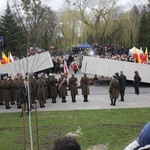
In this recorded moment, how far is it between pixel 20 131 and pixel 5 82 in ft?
16.5

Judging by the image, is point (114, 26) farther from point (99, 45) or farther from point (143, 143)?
point (143, 143)

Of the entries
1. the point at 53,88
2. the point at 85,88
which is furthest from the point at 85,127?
the point at 53,88

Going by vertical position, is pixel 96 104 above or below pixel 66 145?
below

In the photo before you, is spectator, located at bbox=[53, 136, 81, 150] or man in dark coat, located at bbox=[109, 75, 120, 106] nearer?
spectator, located at bbox=[53, 136, 81, 150]

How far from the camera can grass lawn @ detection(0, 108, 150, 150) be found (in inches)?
409

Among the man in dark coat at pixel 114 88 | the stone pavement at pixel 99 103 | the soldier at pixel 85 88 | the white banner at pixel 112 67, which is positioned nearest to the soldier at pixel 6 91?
the stone pavement at pixel 99 103

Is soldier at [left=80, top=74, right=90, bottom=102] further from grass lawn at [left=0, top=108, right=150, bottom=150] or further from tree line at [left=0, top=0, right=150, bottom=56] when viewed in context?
tree line at [left=0, top=0, right=150, bottom=56]

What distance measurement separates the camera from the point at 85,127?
39.6 ft

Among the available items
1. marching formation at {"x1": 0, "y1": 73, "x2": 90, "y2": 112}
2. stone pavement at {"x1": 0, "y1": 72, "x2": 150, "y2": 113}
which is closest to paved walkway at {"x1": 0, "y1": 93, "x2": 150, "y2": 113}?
stone pavement at {"x1": 0, "y1": 72, "x2": 150, "y2": 113}

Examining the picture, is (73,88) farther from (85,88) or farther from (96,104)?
(96,104)

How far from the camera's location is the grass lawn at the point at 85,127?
10.4m

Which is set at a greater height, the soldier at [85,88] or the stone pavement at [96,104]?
the soldier at [85,88]

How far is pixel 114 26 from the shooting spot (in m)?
39.5

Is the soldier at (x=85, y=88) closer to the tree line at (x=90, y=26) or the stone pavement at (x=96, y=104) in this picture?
the stone pavement at (x=96, y=104)
